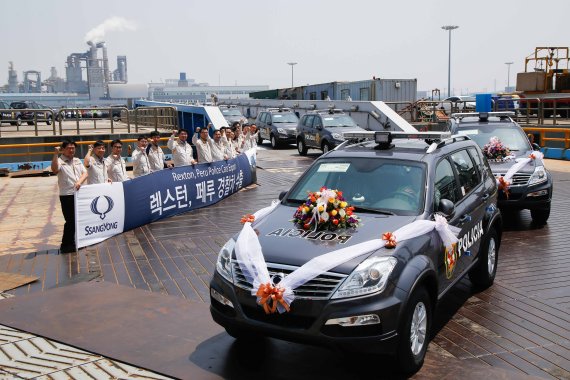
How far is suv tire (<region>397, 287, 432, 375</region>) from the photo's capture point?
441cm

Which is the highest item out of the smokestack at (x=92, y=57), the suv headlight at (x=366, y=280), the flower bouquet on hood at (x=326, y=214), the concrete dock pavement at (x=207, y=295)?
the smokestack at (x=92, y=57)

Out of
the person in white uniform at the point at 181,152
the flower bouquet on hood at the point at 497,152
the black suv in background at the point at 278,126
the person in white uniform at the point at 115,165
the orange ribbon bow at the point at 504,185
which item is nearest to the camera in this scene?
the orange ribbon bow at the point at 504,185

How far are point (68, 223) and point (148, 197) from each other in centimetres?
201

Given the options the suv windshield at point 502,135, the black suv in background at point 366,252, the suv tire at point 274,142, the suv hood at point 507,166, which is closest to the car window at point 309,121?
the suv tire at point 274,142

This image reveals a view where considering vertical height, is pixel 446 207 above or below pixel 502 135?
below

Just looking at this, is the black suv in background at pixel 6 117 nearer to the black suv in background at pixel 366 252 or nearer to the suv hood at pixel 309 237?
the black suv in background at pixel 366 252

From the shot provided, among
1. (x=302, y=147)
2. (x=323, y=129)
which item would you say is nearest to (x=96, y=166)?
(x=323, y=129)

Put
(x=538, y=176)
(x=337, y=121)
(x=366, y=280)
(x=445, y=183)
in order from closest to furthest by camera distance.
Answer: (x=366, y=280) → (x=445, y=183) → (x=538, y=176) → (x=337, y=121)

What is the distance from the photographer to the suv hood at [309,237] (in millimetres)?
4570

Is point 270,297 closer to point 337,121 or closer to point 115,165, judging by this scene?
point 115,165

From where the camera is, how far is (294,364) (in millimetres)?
4953

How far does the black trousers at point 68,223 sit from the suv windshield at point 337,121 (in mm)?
13636

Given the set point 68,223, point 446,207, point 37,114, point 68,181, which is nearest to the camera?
point 446,207

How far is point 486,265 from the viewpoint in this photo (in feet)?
22.3
